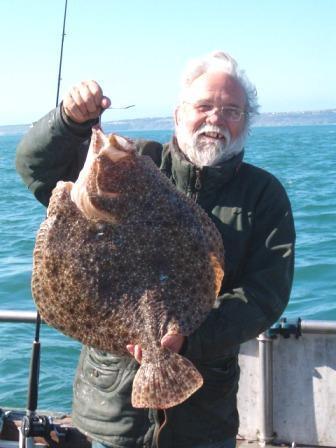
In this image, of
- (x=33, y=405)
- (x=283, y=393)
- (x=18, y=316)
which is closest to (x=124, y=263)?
(x=33, y=405)

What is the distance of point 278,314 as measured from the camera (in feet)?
10.6

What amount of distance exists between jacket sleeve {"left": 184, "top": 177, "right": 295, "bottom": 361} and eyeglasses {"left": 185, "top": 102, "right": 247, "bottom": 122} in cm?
36

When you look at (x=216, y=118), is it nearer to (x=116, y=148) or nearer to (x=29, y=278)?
(x=116, y=148)

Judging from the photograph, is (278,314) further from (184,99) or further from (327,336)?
(327,336)

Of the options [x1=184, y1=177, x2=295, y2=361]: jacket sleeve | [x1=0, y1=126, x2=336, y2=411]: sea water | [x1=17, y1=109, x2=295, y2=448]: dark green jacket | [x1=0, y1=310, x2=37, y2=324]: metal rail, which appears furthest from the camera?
[x1=0, y1=126, x2=336, y2=411]: sea water

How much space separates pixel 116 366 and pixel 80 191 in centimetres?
84

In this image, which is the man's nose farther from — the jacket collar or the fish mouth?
the fish mouth

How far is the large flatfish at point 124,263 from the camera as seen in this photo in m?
2.96

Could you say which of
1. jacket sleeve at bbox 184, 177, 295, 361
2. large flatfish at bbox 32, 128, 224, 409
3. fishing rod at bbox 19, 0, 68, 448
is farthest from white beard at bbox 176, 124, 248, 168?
fishing rod at bbox 19, 0, 68, 448

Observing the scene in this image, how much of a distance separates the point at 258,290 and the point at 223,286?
0.19m

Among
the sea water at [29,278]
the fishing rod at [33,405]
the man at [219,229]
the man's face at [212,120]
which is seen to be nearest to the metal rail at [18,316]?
the fishing rod at [33,405]

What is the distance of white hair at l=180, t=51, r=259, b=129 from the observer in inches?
135

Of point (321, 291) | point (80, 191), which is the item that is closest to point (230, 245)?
point (80, 191)

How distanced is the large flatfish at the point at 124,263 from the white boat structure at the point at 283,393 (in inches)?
78.4
